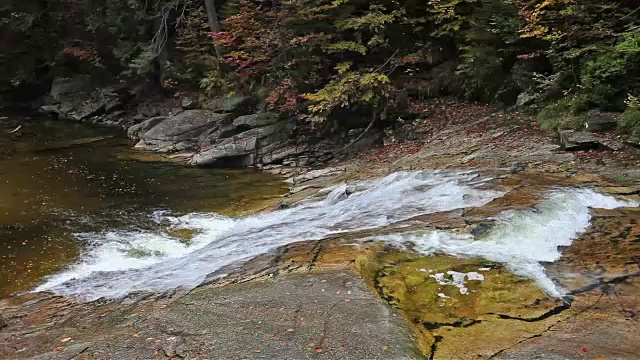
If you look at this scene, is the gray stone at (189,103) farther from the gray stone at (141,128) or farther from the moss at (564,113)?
the moss at (564,113)

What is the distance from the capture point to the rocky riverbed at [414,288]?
443 cm

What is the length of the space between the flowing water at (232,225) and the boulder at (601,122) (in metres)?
2.91

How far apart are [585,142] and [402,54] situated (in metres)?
7.28

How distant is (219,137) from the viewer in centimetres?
1644

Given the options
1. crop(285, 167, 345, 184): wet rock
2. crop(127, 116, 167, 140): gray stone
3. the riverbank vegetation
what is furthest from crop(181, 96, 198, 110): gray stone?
crop(285, 167, 345, 184): wet rock

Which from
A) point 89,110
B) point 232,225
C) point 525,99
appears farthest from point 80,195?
point 89,110

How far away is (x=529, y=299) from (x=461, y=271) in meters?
0.86

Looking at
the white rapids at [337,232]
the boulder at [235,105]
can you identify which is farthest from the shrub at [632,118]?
the boulder at [235,105]

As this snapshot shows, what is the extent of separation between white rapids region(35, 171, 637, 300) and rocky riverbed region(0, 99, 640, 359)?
0.13 feet

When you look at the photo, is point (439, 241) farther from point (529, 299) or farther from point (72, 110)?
point (72, 110)

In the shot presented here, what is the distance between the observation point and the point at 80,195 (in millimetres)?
12055

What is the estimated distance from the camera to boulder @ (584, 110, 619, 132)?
9.94m

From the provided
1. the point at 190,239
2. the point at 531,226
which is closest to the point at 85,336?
the point at 190,239

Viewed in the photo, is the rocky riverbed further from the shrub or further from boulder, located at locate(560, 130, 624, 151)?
the shrub
